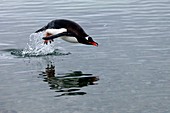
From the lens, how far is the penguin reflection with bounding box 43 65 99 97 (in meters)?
13.2

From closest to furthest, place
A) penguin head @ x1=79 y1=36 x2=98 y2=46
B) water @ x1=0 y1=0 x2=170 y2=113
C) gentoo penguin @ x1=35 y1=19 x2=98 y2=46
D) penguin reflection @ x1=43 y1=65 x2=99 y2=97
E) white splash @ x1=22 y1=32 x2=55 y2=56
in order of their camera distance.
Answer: water @ x1=0 y1=0 x2=170 y2=113 < penguin reflection @ x1=43 y1=65 x2=99 y2=97 < penguin head @ x1=79 y1=36 x2=98 y2=46 < gentoo penguin @ x1=35 y1=19 x2=98 y2=46 < white splash @ x1=22 y1=32 x2=55 y2=56

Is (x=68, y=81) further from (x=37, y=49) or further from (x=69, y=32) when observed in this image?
(x=37, y=49)

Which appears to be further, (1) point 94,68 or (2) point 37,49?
(2) point 37,49

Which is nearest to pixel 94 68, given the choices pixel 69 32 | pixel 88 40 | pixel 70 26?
pixel 88 40

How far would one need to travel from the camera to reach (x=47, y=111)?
1162cm

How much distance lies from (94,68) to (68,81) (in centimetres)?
154

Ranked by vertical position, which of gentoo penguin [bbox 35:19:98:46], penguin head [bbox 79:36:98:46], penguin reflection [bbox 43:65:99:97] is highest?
gentoo penguin [bbox 35:19:98:46]

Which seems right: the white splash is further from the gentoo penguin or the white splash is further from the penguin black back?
the penguin black back

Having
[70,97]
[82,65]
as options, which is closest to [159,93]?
[70,97]

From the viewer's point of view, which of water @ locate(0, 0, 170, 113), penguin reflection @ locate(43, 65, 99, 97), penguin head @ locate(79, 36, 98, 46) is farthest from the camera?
penguin head @ locate(79, 36, 98, 46)

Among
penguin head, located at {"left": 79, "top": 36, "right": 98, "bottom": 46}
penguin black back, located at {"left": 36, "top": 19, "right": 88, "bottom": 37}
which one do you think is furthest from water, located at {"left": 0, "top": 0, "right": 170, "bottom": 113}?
penguin black back, located at {"left": 36, "top": 19, "right": 88, "bottom": 37}

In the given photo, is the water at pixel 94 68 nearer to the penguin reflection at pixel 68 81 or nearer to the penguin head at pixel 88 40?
the penguin reflection at pixel 68 81

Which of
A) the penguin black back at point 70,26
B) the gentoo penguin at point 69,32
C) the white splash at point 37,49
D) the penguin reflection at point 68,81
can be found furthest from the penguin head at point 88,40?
the white splash at point 37,49

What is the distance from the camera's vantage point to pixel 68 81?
45.9 feet
